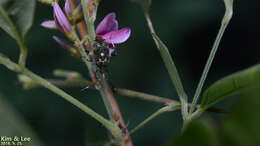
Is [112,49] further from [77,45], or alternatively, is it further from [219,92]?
[219,92]

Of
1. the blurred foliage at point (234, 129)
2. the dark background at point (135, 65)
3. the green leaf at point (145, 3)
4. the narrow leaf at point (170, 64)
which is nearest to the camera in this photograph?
the blurred foliage at point (234, 129)

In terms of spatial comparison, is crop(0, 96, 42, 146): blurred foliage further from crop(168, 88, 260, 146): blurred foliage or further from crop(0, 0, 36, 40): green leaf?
crop(168, 88, 260, 146): blurred foliage

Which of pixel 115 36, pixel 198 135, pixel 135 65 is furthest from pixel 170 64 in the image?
pixel 135 65

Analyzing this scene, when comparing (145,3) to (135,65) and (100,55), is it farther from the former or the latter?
(135,65)

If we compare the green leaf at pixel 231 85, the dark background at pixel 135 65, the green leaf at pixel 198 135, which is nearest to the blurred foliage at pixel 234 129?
the green leaf at pixel 198 135

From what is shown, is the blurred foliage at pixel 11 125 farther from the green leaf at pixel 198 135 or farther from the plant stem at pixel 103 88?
the green leaf at pixel 198 135
